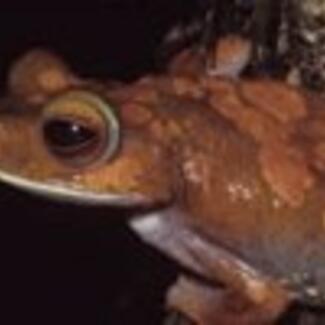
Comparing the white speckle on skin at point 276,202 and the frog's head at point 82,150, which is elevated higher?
the frog's head at point 82,150

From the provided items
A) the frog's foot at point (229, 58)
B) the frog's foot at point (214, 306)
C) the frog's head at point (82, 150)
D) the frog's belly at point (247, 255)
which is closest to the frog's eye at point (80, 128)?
the frog's head at point (82, 150)

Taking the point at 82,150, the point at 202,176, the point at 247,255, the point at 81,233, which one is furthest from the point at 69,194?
the point at 81,233

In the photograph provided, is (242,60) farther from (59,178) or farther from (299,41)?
(59,178)

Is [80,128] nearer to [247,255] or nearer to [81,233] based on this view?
[247,255]

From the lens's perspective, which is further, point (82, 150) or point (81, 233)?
point (81, 233)

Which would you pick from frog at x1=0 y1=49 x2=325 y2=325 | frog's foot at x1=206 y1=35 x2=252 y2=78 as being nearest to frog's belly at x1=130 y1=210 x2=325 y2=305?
frog at x1=0 y1=49 x2=325 y2=325

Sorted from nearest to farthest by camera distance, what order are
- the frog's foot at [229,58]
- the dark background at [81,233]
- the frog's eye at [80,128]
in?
the frog's eye at [80,128] < the frog's foot at [229,58] < the dark background at [81,233]

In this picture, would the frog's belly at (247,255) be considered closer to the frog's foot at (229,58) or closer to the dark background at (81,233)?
the dark background at (81,233)
